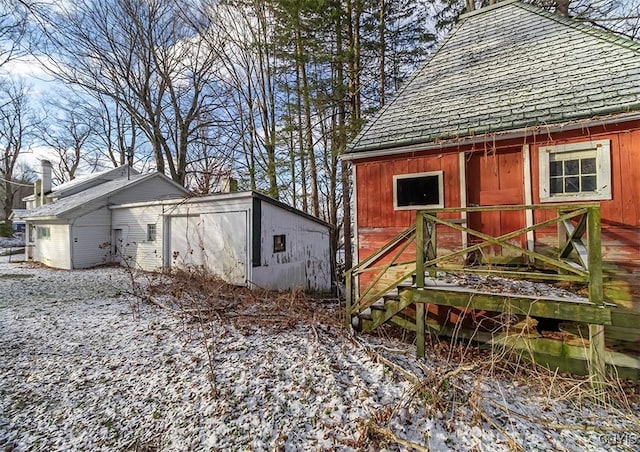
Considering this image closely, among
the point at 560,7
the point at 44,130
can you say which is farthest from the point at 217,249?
the point at 44,130

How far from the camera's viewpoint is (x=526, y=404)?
342 cm

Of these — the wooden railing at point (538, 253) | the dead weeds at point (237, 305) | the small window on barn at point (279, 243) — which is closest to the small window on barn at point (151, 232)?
the dead weeds at point (237, 305)

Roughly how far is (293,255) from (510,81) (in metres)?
8.40

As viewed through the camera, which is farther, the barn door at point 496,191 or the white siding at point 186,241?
the white siding at point 186,241

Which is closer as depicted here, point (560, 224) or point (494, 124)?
point (560, 224)

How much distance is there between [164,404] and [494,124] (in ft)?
20.8

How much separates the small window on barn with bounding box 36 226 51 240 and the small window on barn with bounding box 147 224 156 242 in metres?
7.06

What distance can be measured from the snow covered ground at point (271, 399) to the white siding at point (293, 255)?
4.92 metres

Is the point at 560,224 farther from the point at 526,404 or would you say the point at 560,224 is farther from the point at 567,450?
the point at 567,450

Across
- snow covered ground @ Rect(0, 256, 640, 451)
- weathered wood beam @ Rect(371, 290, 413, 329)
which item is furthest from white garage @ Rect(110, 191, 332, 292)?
weathered wood beam @ Rect(371, 290, 413, 329)

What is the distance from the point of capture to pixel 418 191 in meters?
6.15

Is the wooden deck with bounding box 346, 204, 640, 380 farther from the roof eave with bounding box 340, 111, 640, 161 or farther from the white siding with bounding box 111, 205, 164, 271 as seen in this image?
the white siding with bounding box 111, 205, 164, 271

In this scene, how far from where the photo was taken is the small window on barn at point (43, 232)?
1597 centimetres

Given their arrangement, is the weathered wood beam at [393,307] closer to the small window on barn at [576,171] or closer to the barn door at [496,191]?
the barn door at [496,191]
